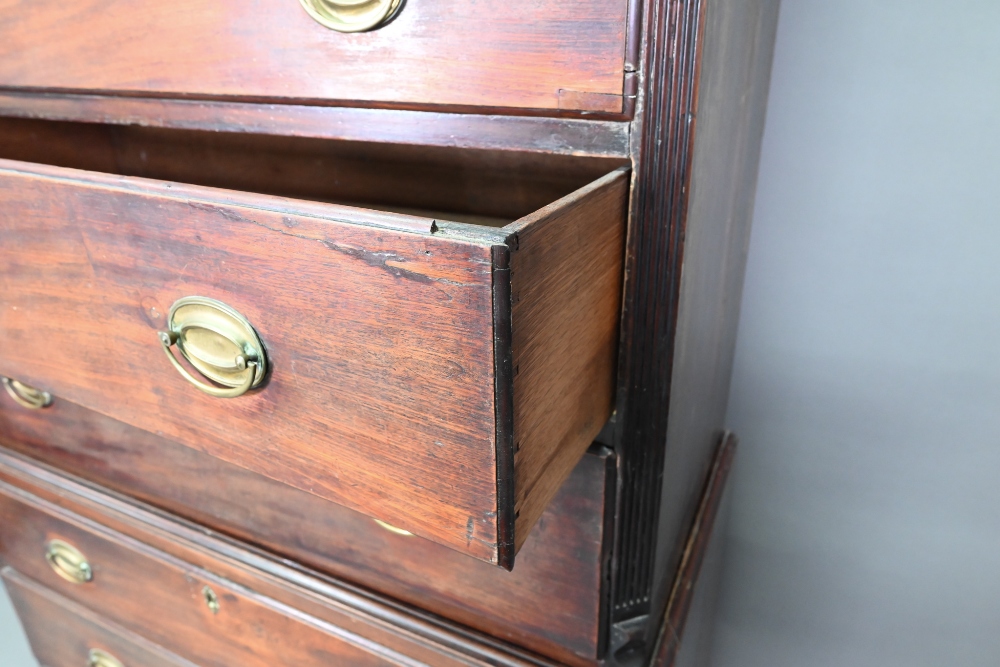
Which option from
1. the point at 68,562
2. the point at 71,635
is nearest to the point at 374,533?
the point at 68,562

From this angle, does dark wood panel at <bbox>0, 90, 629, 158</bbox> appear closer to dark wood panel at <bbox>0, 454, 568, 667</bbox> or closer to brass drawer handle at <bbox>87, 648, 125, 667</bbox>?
dark wood panel at <bbox>0, 454, 568, 667</bbox>

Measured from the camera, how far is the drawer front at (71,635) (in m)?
0.74

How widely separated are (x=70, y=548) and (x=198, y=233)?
0.61 metres

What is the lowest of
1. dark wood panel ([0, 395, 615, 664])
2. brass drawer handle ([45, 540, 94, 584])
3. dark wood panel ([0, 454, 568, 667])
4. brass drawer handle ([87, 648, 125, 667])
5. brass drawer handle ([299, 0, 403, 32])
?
brass drawer handle ([87, 648, 125, 667])

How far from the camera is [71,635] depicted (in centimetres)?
82

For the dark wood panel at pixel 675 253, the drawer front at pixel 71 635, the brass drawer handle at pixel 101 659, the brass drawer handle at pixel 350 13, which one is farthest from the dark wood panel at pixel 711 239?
the brass drawer handle at pixel 101 659

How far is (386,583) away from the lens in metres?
0.54

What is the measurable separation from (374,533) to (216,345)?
0.24 m

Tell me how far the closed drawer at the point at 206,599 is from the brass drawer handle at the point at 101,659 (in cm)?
7

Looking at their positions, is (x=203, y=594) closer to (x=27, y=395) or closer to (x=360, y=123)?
(x=27, y=395)

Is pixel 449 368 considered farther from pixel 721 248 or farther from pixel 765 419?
pixel 765 419

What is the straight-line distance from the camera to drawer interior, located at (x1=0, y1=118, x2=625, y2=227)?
0.53 m

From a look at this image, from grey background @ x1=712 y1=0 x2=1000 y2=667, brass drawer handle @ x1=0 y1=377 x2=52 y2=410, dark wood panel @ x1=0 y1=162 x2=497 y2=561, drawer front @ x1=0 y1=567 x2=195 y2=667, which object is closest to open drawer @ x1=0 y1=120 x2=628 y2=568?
dark wood panel @ x1=0 y1=162 x2=497 y2=561

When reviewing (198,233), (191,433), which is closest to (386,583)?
(191,433)
